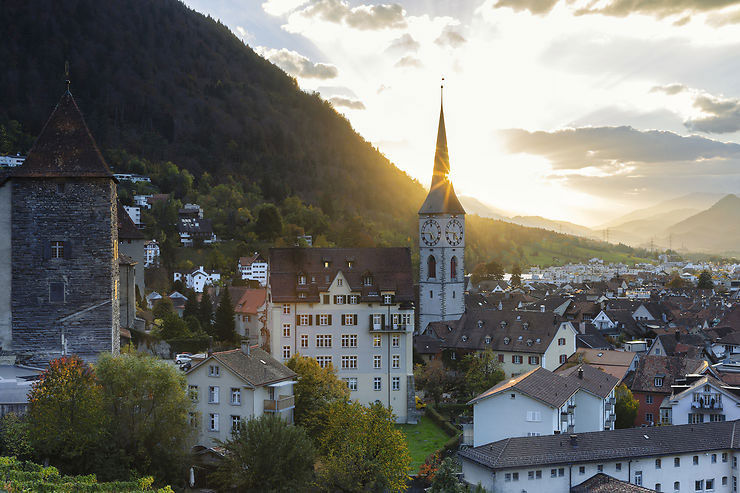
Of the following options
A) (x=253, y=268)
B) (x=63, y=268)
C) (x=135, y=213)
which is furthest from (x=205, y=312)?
(x=135, y=213)

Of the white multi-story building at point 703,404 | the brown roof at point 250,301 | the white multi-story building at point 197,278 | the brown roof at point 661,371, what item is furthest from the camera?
the white multi-story building at point 197,278

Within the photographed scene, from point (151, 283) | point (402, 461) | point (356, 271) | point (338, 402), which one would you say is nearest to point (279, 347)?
point (356, 271)

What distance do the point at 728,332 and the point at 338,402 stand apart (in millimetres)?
64085

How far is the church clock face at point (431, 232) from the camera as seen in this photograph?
270 ft

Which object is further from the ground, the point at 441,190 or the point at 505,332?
the point at 441,190

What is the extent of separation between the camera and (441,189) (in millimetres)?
83375

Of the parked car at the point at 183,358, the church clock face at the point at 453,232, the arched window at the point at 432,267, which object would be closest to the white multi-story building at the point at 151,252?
the arched window at the point at 432,267

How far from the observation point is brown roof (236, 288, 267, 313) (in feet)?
262

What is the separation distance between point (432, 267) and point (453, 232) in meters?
4.62

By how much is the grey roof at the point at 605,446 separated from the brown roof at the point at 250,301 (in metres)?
44.8

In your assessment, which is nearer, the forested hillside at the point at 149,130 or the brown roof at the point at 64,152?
the brown roof at the point at 64,152

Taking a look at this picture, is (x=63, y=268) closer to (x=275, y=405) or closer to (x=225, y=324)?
(x=275, y=405)

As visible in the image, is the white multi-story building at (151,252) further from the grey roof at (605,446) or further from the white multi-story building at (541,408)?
the grey roof at (605,446)

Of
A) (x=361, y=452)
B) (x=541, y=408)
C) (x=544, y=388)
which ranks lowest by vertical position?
(x=361, y=452)
